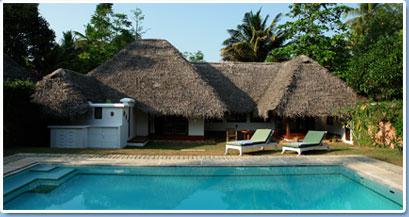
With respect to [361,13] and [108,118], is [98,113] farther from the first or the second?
[361,13]

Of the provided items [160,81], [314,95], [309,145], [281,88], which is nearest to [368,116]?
[314,95]

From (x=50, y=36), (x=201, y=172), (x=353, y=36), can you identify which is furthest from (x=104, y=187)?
(x=353, y=36)

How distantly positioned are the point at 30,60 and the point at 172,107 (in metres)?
11.0

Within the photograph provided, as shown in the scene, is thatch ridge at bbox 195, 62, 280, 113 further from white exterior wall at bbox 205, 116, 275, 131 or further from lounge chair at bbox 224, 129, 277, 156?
lounge chair at bbox 224, 129, 277, 156

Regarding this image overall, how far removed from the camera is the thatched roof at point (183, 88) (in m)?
15.3

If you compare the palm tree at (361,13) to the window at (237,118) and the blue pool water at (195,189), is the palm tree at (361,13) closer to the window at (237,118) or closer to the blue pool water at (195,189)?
the window at (237,118)

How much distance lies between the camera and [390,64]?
13.9 meters

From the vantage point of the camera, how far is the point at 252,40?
2970 centimetres

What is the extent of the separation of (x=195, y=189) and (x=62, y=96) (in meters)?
7.50

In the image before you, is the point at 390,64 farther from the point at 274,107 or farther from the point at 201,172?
the point at 201,172

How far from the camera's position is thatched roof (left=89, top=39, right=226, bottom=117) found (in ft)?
50.8

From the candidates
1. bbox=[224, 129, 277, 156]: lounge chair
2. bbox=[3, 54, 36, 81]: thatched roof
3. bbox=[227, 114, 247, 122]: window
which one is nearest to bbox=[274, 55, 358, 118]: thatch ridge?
bbox=[224, 129, 277, 156]: lounge chair

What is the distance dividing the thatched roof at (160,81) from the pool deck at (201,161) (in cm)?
467

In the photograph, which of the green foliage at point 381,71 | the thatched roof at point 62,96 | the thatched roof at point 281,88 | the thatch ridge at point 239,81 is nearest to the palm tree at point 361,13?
the thatch ridge at point 239,81
